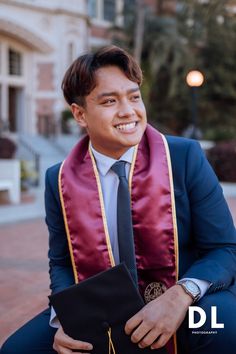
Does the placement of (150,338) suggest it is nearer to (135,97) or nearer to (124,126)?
(124,126)

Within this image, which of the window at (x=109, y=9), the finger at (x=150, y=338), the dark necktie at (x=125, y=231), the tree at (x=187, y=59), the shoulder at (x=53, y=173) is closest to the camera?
the finger at (x=150, y=338)

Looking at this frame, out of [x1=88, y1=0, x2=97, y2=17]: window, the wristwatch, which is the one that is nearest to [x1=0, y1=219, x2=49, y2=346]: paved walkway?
the wristwatch

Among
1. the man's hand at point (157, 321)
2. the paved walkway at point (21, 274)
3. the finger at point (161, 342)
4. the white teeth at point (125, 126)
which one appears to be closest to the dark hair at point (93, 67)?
the white teeth at point (125, 126)

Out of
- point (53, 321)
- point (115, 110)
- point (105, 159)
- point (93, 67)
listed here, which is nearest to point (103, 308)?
point (53, 321)

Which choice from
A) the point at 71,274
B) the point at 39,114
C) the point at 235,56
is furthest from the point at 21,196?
the point at 235,56

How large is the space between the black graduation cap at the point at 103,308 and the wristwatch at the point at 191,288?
17 centimetres

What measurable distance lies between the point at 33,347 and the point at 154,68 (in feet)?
74.7

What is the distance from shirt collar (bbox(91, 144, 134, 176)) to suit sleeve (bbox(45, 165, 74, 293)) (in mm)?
193

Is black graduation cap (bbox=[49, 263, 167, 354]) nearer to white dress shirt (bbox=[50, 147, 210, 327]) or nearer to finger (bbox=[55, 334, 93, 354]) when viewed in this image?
finger (bbox=[55, 334, 93, 354])

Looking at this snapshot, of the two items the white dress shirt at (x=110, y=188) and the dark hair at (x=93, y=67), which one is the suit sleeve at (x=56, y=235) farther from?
the dark hair at (x=93, y=67)

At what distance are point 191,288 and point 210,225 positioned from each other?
267 millimetres

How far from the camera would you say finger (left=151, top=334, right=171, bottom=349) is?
2033mm

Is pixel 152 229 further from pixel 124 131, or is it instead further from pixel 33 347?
pixel 33 347

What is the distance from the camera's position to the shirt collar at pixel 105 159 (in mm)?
2367
